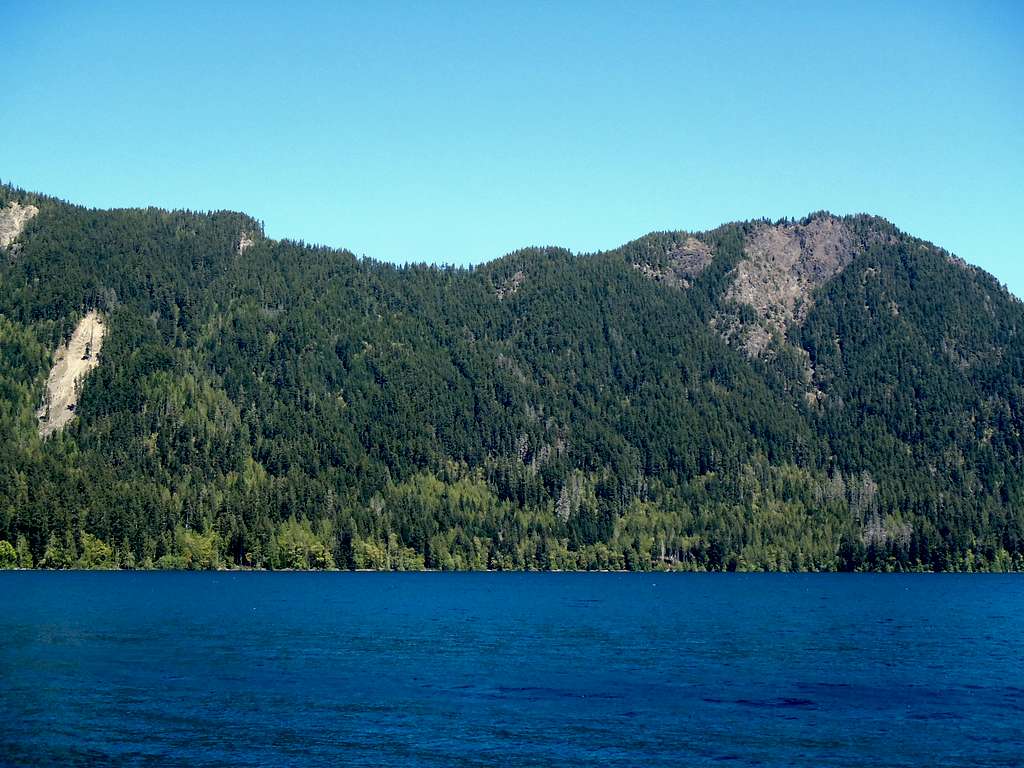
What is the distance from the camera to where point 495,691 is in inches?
3216

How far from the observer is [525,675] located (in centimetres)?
9069

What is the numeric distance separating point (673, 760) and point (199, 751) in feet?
82.6

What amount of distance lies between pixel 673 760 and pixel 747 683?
96.3 ft

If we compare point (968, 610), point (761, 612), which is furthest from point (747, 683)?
point (968, 610)

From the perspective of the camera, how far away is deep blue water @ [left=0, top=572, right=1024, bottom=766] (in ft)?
205

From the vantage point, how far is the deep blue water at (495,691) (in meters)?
62.6

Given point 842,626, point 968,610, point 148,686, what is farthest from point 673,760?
point 968,610

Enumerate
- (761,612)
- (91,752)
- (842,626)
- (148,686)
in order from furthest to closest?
1. (761,612)
2. (842,626)
3. (148,686)
4. (91,752)

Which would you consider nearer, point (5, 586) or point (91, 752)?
point (91, 752)

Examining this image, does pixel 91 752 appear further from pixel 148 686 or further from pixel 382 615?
pixel 382 615

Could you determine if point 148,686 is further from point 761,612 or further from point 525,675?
point 761,612

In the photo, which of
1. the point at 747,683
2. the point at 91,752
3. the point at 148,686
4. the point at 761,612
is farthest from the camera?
the point at 761,612

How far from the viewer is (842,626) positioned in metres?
144

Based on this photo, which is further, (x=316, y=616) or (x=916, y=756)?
(x=316, y=616)
